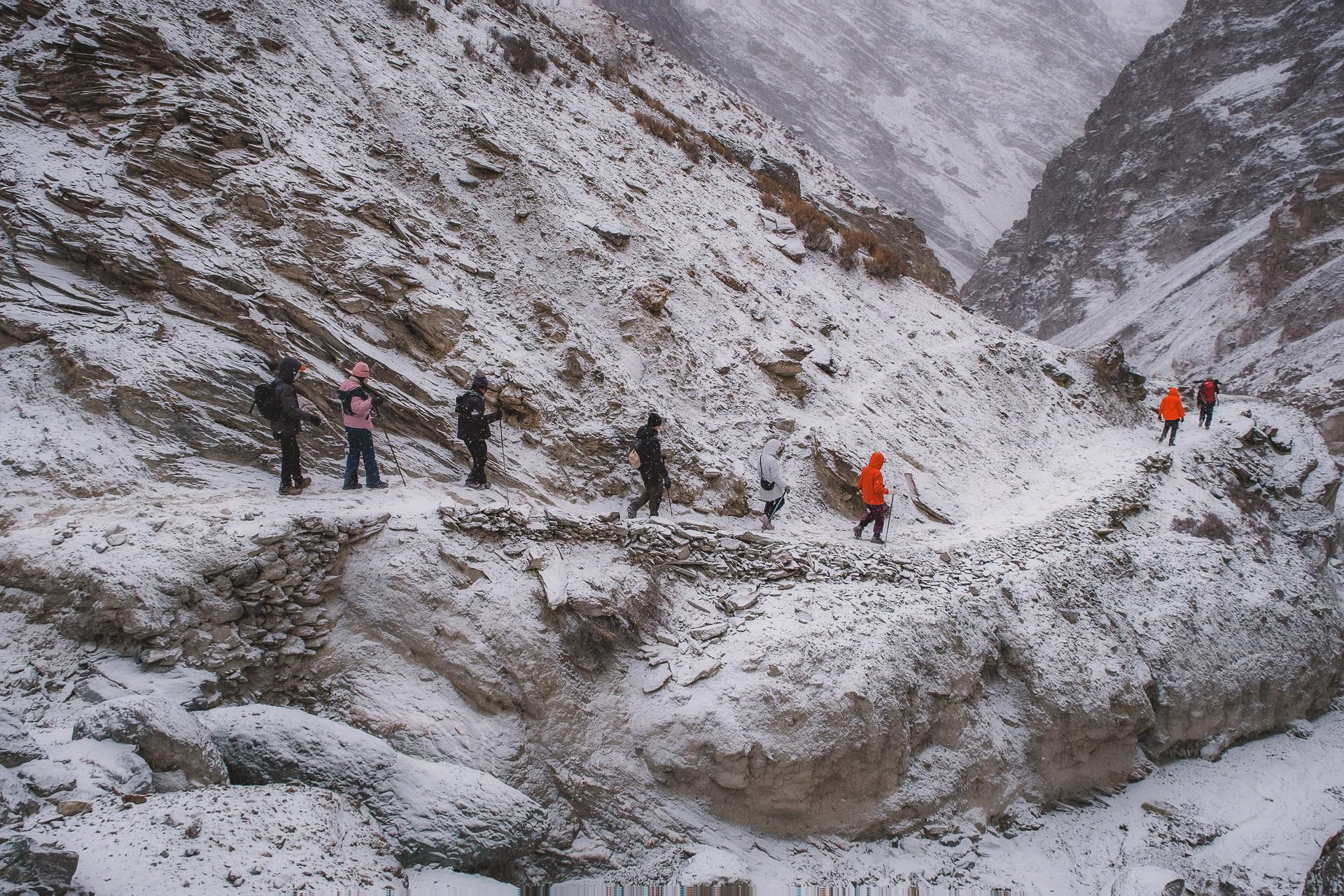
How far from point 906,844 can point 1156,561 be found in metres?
7.29

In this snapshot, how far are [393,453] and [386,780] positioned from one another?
169 inches

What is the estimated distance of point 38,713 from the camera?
546 cm

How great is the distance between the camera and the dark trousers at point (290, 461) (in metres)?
7.87

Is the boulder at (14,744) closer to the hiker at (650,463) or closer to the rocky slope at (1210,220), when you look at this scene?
the hiker at (650,463)

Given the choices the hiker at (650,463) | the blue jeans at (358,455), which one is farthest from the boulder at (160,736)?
the hiker at (650,463)

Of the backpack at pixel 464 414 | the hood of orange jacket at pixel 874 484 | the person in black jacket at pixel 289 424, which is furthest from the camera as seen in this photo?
the hood of orange jacket at pixel 874 484

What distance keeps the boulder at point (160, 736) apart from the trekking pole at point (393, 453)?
12.9 feet

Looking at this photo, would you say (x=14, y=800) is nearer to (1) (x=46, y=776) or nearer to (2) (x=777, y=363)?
(1) (x=46, y=776)

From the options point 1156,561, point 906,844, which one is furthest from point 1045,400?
point 906,844

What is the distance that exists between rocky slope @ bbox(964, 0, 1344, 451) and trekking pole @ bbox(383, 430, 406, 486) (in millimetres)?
37678

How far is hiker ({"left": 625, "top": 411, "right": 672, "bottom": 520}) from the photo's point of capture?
31.7ft

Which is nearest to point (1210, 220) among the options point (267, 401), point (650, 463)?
point (650, 463)

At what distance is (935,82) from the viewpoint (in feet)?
340

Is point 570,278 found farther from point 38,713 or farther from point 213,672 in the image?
point 38,713
